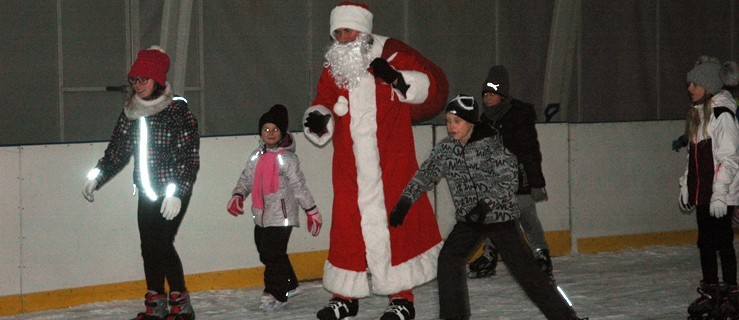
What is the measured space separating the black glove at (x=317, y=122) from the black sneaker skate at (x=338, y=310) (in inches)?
34.7

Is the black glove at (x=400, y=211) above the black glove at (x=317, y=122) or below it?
below

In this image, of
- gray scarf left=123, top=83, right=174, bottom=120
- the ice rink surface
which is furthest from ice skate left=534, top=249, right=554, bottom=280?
gray scarf left=123, top=83, right=174, bottom=120

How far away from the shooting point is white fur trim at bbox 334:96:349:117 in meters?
6.00

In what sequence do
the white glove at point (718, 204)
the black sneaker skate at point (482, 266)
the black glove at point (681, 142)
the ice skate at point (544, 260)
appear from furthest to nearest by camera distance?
the black sneaker skate at point (482, 266) → the ice skate at point (544, 260) → the black glove at point (681, 142) → the white glove at point (718, 204)

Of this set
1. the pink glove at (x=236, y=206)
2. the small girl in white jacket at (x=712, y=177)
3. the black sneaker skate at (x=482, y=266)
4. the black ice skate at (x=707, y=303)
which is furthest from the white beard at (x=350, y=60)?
the black sneaker skate at (x=482, y=266)

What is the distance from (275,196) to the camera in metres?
7.02

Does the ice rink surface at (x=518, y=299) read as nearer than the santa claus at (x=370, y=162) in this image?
No

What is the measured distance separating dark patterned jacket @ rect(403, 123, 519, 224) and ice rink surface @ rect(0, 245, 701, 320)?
120 cm

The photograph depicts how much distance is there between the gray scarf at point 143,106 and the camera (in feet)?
20.0

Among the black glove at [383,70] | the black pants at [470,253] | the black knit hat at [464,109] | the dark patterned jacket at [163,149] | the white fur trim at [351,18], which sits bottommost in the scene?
the black pants at [470,253]

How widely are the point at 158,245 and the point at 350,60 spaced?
139cm

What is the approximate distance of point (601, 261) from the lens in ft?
29.3

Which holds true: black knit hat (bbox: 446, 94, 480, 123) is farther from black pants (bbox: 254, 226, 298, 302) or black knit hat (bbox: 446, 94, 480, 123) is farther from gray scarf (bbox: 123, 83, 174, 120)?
black pants (bbox: 254, 226, 298, 302)

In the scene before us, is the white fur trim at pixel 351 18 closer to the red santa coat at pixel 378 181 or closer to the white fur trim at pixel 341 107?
the red santa coat at pixel 378 181
